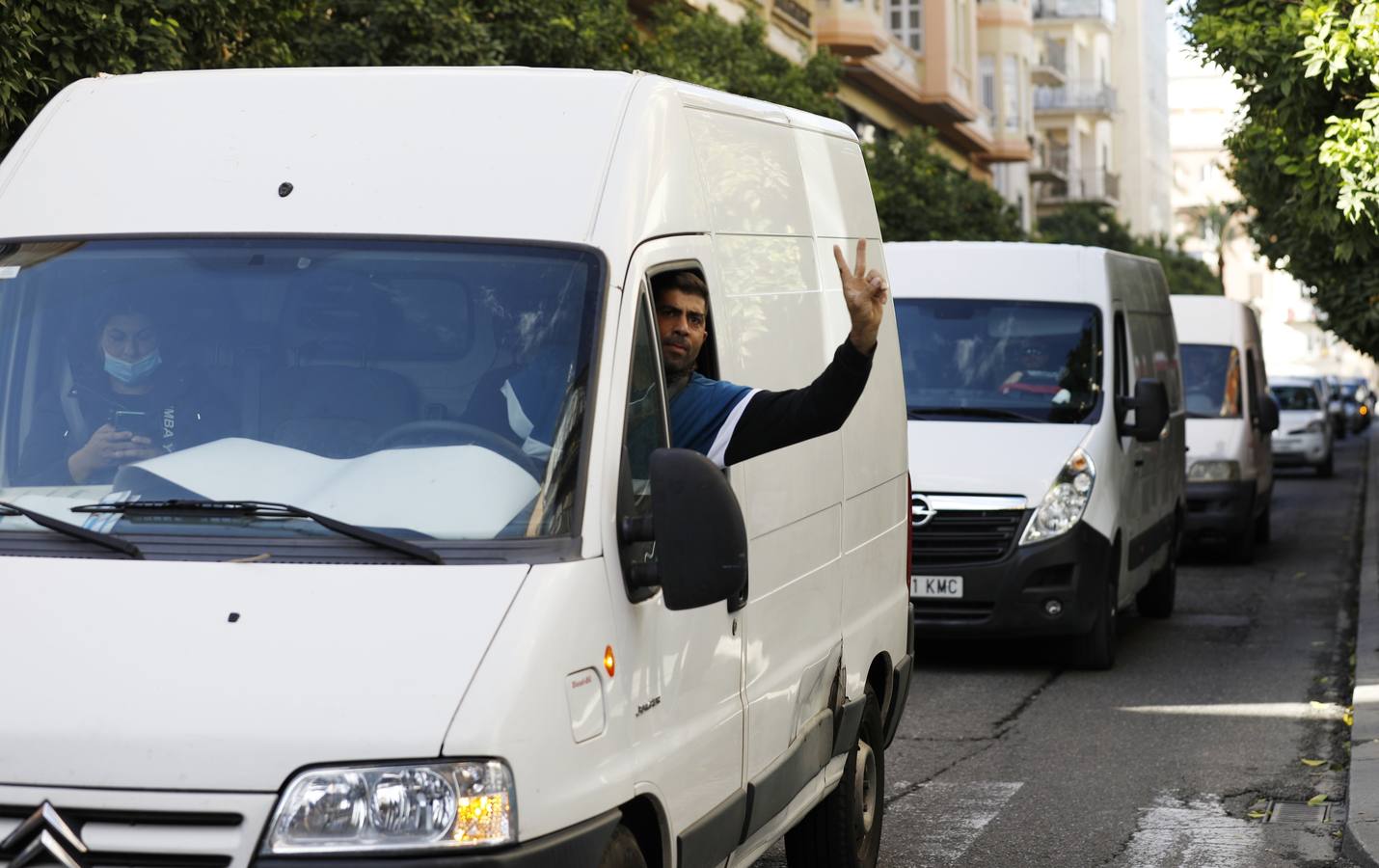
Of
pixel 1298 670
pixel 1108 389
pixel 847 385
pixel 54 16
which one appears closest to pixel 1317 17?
pixel 1108 389

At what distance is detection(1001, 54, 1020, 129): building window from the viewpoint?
64312 mm

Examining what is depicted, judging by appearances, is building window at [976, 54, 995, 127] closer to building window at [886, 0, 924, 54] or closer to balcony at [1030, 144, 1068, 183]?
building window at [886, 0, 924, 54]

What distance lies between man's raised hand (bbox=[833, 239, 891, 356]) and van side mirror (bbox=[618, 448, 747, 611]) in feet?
3.56

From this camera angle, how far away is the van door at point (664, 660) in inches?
175

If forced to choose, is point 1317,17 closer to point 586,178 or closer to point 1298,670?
point 1298,670

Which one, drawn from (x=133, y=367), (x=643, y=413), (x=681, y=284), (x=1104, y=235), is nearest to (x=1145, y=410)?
(x=681, y=284)

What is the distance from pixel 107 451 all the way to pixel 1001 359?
8569 mm

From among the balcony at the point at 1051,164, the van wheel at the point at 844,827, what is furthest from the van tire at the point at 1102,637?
the balcony at the point at 1051,164

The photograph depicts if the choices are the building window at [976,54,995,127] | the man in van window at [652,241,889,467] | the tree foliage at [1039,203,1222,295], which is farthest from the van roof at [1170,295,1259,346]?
the building window at [976,54,995,127]

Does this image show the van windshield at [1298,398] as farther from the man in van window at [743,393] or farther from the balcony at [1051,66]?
the balcony at [1051,66]

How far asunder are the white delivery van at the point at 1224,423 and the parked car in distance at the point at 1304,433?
17321mm

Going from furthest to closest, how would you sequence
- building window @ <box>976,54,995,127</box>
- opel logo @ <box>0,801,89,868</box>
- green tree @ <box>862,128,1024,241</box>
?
building window @ <box>976,54,995,127</box> → green tree @ <box>862,128,1024,241</box> → opel logo @ <box>0,801,89,868</box>

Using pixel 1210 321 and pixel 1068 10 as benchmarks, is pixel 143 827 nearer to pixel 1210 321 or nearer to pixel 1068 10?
pixel 1210 321

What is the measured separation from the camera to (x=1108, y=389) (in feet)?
40.4
